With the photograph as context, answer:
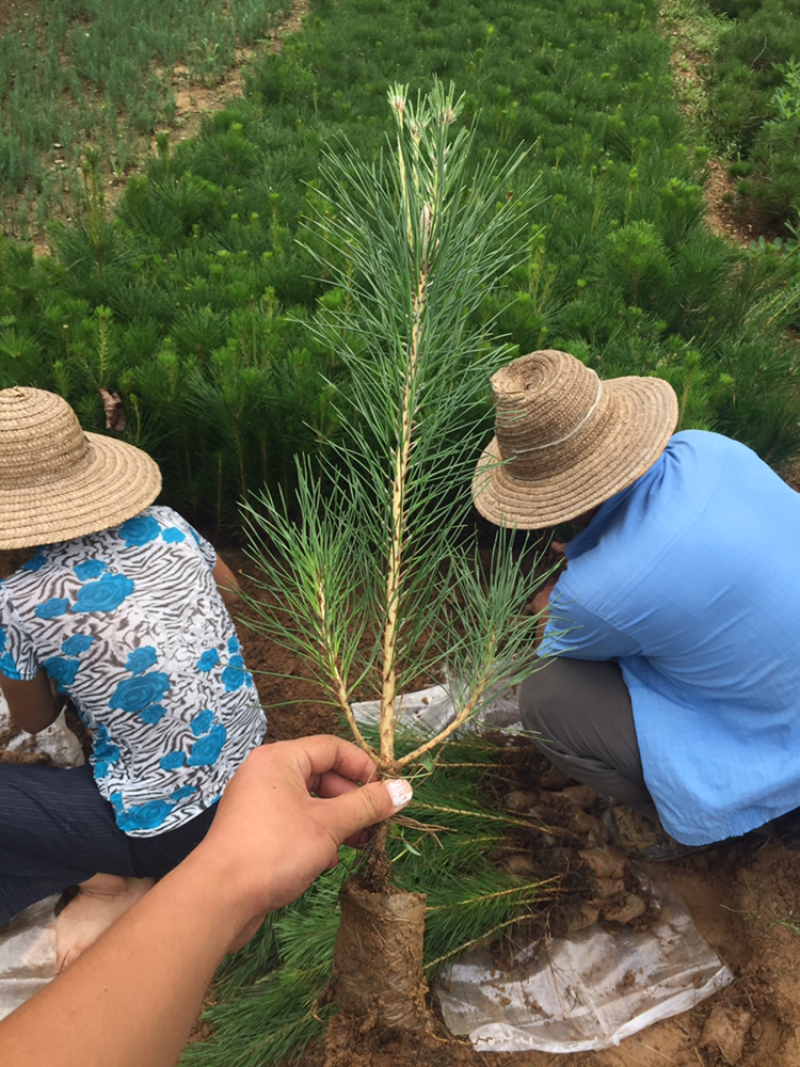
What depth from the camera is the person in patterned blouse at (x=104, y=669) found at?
1494 millimetres

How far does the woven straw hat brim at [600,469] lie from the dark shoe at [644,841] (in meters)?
0.80

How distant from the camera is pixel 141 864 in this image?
173 cm

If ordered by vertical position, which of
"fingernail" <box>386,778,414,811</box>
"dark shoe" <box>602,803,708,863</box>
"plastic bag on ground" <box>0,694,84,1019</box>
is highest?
"fingernail" <box>386,778,414,811</box>

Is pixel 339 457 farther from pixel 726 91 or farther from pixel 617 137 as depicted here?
pixel 726 91

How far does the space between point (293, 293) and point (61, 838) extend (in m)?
2.00

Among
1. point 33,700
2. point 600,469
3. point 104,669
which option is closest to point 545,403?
point 600,469

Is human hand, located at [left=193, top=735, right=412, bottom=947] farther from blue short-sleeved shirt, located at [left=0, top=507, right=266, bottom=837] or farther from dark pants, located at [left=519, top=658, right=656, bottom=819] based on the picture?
dark pants, located at [left=519, top=658, right=656, bottom=819]

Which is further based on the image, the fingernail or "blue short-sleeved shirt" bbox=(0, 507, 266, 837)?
"blue short-sleeved shirt" bbox=(0, 507, 266, 837)

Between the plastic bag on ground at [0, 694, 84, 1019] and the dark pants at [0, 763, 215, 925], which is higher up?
the dark pants at [0, 763, 215, 925]

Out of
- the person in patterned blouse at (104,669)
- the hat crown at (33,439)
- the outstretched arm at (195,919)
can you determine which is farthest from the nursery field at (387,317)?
the hat crown at (33,439)

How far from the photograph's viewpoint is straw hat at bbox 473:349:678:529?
4.75 feet

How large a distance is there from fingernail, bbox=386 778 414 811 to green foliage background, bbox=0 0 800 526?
53cm

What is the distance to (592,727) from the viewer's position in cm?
173

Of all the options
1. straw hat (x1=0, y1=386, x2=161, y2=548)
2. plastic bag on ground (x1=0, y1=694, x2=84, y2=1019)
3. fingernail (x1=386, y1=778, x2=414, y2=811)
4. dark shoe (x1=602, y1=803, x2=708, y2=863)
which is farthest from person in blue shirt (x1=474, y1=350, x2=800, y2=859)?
plastic bag on ground (x1=0, y1=694, x2=84, y2=1019)
